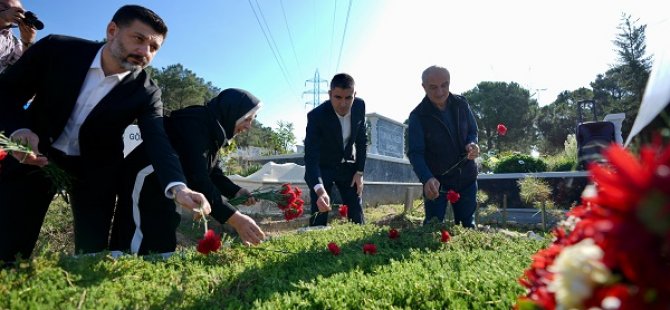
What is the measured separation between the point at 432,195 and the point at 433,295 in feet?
8.26

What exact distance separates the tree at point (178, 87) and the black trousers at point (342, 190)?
106 feet

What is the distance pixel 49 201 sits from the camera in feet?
10.2

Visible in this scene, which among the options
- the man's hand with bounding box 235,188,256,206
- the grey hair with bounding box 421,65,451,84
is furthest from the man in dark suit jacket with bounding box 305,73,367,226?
the man's hand with bounding box 235,188,256,206

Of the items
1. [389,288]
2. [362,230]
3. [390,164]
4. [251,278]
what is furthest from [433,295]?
[390,164]

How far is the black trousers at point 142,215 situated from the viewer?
337 cm

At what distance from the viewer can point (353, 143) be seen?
5.52m

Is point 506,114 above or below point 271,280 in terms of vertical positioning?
above

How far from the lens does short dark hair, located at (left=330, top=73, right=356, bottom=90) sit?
16.4 feet

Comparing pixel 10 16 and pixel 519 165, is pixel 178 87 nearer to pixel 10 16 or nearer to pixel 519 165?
pixel 519 165

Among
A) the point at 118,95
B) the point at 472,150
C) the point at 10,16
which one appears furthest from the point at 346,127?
the point at 10,16

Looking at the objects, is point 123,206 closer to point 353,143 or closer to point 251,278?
point 251,278

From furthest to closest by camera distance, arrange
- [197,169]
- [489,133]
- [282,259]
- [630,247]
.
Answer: [489,133], [197,169], [282,259], [630,247]

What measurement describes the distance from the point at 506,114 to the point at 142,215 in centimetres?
4941

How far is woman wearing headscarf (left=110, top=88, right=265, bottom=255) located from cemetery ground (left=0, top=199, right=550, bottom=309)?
0.56 metres
